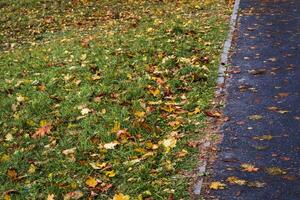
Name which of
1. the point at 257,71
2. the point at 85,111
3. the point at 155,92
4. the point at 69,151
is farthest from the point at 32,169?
the point at 257,71

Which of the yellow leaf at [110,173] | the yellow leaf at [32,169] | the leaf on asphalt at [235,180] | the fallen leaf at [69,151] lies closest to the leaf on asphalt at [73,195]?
the yellow leaf at [110,173]

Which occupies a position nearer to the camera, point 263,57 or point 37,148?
point 37,148

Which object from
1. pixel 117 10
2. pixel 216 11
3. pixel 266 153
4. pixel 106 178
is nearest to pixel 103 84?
pixel 106 178

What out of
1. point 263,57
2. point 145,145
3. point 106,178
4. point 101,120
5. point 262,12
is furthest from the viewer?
point 262,12

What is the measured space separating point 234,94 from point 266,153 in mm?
1774

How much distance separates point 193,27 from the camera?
34.5 feet

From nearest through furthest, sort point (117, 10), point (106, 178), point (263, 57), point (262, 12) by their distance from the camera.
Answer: point (106, 178), point (263, 57), point (262, 12), point (117, 10)

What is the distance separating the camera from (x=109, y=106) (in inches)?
265

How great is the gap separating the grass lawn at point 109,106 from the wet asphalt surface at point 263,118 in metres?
0.40

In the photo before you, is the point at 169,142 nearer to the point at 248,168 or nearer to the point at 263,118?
the point at 248,168

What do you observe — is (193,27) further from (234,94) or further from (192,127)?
(192,127)

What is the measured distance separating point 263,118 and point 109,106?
7.35 ft

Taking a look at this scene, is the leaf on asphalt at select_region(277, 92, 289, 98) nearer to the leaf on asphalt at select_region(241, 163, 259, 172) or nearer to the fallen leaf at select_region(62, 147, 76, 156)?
the leaf on asphalt at select_region(241, 163, 259, 172)

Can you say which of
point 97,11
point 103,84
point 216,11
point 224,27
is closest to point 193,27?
point 224,27
